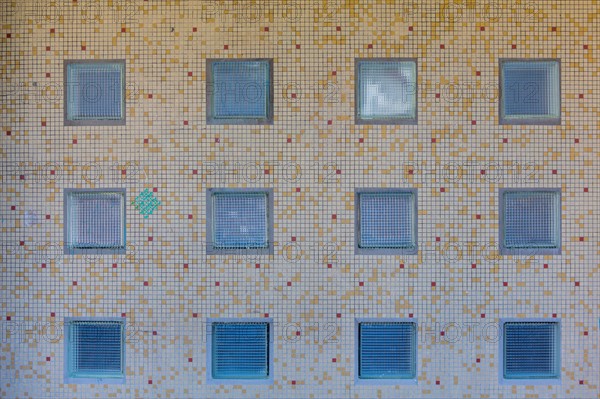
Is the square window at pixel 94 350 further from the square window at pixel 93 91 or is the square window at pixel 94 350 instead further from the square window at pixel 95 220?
the square window at pixel 93 91

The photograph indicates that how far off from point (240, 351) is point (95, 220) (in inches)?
49.0

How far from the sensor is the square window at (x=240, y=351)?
292cm

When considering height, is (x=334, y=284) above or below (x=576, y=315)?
above

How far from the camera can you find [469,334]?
114 inches

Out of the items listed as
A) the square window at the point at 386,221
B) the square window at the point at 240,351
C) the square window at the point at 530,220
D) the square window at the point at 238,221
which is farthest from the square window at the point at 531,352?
the square window at the point at 238,221

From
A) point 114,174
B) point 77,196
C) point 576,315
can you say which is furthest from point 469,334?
point 77,196

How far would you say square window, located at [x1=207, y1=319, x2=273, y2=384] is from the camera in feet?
9.59

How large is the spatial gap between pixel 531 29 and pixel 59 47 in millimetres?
2962

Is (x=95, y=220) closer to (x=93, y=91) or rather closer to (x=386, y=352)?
(x=93, y=91)

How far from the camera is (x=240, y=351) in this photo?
2.94 metres

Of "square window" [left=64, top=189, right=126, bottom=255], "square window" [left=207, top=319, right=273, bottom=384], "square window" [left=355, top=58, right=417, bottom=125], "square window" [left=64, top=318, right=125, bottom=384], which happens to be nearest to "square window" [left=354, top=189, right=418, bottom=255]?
"square window" [left=355, top=58, right=417, bottom=125]

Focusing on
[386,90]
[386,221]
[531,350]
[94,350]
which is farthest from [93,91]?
[531,350]

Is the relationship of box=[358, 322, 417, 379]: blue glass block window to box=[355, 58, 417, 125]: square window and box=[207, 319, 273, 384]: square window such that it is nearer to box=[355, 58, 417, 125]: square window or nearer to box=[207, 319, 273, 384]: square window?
box=[207, 319, 273, 384]: square window

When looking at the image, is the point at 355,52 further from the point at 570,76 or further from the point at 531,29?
the point at 570,76
